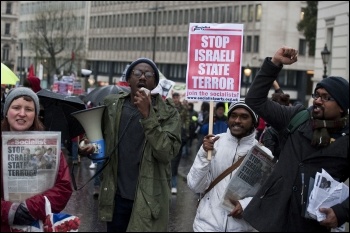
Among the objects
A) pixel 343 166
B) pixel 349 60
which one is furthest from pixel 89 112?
pixel 349 60

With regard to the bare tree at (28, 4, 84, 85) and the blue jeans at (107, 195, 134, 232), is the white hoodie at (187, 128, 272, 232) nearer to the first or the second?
the blue jeans at (107, 195, 134, 232)

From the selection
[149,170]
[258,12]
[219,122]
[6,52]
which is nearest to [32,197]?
[149,170]

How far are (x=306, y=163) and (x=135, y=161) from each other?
4.97 feet

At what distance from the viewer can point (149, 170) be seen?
5.39 meters

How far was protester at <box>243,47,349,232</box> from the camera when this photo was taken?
14.4 ft

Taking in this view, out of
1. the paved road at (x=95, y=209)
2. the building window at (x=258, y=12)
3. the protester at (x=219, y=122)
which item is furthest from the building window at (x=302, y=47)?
the protester at (x=219, y=122)

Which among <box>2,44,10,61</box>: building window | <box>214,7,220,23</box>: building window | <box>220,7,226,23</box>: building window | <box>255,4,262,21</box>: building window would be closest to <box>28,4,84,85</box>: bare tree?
<box>214,7,220,23</box>: building window

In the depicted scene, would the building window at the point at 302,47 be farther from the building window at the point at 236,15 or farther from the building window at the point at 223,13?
the building window at the point at 223,13

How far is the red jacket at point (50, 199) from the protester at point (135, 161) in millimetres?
701

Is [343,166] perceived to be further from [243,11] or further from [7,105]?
[243,11]

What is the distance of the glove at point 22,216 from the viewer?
431 centimetres

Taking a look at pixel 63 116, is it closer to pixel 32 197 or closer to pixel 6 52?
pixel 32 197

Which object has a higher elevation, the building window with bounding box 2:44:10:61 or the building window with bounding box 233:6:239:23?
the building window with bounding box 233:6:239:23

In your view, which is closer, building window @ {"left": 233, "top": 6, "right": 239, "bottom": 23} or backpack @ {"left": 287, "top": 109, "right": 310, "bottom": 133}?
backpack @ {"left": 287, "top": 109, "right": 310, "bottom": 133}
